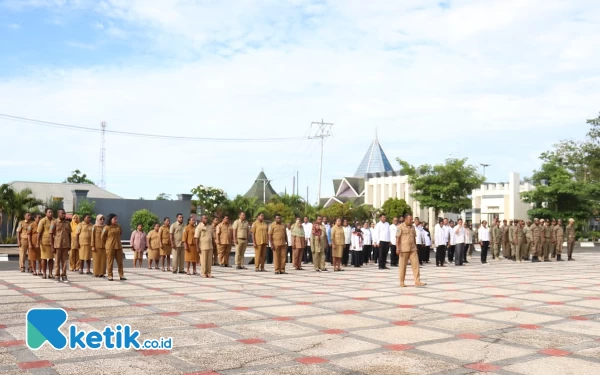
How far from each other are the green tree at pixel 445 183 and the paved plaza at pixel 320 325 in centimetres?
3053

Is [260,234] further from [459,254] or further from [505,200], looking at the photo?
[505,200]

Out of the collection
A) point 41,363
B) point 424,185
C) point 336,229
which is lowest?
point 41,363

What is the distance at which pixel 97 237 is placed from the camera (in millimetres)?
14625

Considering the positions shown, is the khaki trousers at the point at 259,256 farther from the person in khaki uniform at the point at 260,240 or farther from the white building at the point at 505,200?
the white building at the point at 505,200

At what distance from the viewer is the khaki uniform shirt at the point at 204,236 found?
51.3ft

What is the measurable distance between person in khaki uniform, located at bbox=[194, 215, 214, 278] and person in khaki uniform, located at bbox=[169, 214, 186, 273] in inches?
35.6

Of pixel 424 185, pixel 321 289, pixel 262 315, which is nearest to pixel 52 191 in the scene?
pixel 424 185

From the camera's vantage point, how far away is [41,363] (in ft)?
19.3

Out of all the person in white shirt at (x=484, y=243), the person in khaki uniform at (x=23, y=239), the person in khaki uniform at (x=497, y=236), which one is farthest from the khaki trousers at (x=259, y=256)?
the person in khaki uniform at (x=497, y=236)

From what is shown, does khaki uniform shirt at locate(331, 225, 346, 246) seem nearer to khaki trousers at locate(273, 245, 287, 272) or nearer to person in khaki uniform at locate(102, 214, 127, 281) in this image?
khaki trousers at locate(273, 245, 287, 272)

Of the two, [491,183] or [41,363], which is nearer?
[41,363]

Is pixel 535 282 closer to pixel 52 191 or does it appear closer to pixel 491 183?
pixel 52 191

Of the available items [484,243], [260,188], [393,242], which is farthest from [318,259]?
[260,188]

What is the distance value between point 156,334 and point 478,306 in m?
5.21
